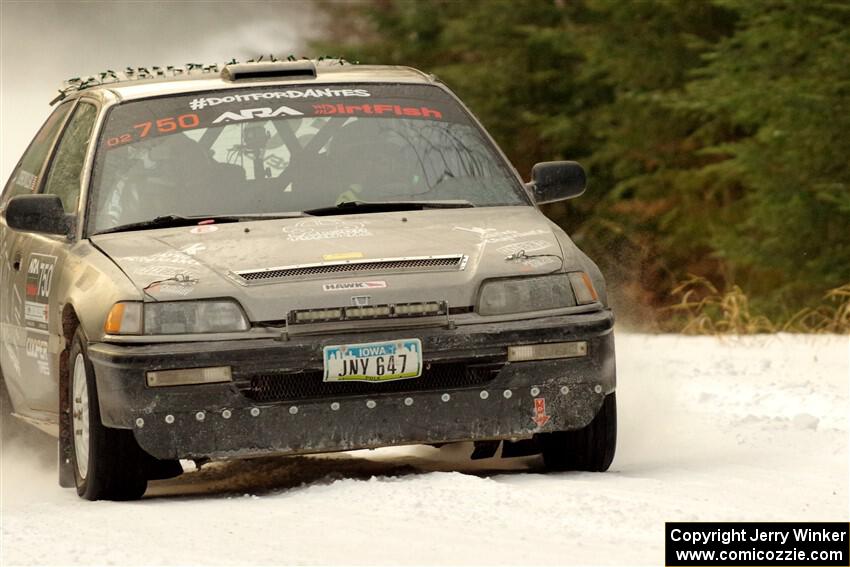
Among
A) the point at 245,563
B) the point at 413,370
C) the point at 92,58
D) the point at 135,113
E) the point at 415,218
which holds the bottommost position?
the point at 245,563

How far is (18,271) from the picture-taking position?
8508 mm

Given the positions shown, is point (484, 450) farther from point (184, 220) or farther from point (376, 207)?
point (184, 220)

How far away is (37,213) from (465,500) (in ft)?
7.93

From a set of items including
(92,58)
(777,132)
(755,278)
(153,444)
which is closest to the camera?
(153,444)

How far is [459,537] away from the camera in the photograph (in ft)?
18.7

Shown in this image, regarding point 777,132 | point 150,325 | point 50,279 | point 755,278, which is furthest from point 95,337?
point 755,278

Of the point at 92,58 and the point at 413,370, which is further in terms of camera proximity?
the point at 92,58

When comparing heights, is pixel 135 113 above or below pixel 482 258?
above

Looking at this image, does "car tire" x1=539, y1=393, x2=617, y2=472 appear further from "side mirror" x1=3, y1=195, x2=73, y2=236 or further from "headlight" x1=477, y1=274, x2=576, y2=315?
"side mirror" x1=3, y1=195, x2=73, y2=236

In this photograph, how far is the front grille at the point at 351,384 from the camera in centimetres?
675

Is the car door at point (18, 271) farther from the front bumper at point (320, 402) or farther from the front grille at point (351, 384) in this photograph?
the front grille at point (351, 384)

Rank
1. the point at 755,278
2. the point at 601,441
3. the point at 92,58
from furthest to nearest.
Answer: the point at 92,58
the point at 755,278
the point at 601,441

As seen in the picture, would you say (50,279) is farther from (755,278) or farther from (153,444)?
(755,278)

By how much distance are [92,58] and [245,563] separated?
29.0 metres
